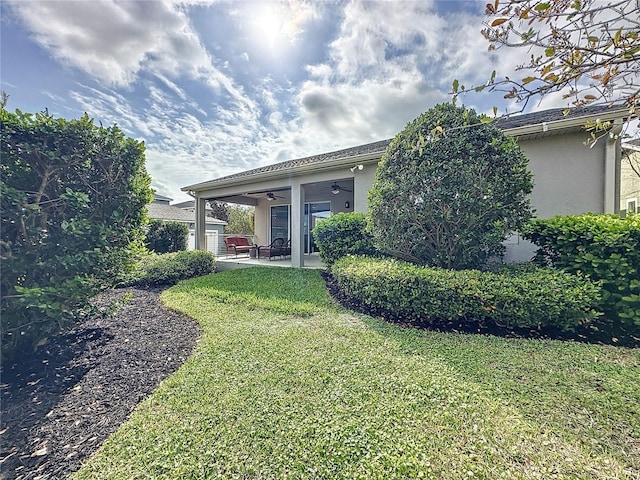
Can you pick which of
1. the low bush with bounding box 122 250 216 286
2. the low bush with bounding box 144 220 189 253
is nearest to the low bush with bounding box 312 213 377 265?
the low bush with bounding box 122 250 216 286

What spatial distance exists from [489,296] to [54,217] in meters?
5.69

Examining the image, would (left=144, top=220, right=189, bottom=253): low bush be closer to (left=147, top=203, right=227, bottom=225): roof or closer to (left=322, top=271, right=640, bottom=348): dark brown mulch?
(left=147, top=203, right=227, bottom=225): roof

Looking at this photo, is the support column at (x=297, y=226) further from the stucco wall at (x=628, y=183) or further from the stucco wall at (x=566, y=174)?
the stucco wall at (x=628, y=183)

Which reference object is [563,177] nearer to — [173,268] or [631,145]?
[631,145]

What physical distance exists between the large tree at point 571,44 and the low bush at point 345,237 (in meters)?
5.08

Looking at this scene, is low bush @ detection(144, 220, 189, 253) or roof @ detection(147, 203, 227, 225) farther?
roof @ detection(147, 203, 227, 225)

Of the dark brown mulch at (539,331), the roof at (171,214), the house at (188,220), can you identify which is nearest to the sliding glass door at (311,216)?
the house at (188,220)

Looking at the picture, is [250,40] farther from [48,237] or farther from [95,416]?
[95,416]

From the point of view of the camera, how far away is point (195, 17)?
5609 mm

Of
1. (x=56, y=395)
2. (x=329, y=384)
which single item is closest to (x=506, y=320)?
(x=329, y=384)

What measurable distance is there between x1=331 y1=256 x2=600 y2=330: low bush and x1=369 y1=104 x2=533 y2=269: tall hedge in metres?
0.78

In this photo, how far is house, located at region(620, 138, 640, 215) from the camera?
667 centimetres

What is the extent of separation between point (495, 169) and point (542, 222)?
4.38ft

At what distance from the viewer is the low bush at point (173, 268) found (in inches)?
311
